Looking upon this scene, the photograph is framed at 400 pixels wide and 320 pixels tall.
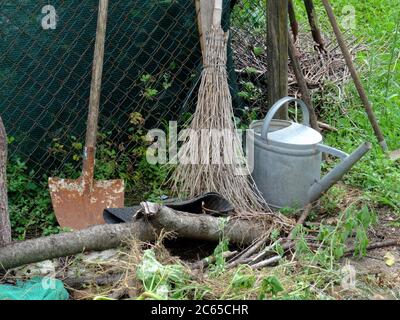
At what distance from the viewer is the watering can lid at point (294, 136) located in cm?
382

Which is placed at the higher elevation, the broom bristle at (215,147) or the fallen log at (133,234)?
the broom bristle at (215,147)

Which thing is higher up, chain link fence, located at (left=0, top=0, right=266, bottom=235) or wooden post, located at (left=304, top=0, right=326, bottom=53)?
wooden post, located at (left=304, top=0, right=326, bottom=53)

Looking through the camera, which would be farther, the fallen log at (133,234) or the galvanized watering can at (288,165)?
the galvanized watering can at (288,165)

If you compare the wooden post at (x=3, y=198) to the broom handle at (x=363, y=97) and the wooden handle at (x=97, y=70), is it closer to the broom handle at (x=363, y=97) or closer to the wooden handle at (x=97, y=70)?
the wooden handle at (x=97, y=70)

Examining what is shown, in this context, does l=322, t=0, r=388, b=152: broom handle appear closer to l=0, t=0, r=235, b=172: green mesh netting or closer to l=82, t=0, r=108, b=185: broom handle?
l=0, t=0, r=235, b=172: green mesh netting

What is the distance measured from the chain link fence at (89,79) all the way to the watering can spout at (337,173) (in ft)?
2.88

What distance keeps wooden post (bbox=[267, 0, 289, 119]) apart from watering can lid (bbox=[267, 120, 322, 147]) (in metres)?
0.31

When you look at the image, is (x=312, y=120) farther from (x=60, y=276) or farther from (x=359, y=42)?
(x=60, y=276)

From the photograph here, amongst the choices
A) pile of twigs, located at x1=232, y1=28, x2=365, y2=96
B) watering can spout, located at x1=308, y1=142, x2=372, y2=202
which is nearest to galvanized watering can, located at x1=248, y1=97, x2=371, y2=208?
watering can spout, located at x1=308, y1=142, x2=372, y2=202

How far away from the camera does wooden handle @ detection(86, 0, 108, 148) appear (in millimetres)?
3758

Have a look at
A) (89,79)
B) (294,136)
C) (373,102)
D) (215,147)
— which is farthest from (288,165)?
(373,102)

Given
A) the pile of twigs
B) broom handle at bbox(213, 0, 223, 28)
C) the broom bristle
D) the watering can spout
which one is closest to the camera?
the watering can spout

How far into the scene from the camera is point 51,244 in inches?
124

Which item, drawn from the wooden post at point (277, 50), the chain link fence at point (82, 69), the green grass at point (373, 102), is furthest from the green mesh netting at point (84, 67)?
the green grass at point (373, 102)
